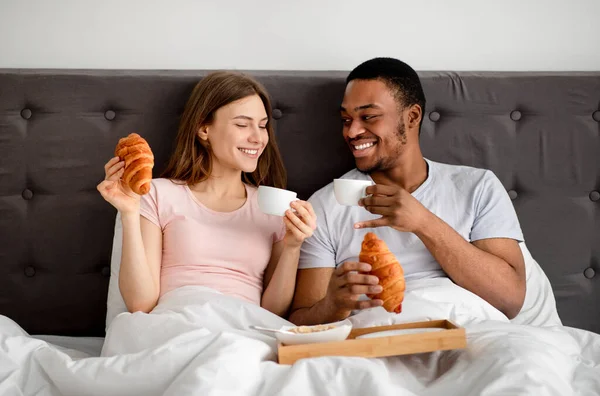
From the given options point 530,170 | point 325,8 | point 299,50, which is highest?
point 325,8

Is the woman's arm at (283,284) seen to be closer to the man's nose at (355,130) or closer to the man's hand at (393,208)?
the man's hand at (393,208)

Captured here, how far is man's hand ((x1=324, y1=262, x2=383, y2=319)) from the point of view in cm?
146

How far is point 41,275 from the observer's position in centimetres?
203

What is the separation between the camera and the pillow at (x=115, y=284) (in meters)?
1.82

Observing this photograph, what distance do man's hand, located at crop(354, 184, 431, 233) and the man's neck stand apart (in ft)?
0.95

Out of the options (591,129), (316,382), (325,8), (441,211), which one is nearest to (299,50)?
(325,8)

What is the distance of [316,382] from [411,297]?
501 millimetres

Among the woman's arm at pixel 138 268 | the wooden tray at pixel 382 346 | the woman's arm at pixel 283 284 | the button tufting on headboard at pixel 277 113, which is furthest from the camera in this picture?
the button tufting on headboard at pixel 277 113

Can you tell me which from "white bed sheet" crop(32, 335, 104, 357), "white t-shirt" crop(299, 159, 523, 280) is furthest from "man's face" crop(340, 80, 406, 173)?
"white bed sheet" crop(32, 335, 104, 357)

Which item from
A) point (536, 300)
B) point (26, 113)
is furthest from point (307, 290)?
point (26, 113)

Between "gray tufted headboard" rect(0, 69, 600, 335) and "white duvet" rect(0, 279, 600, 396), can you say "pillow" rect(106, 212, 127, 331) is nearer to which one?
"gray tufted headboard" rect(0, 69, 600, 335)

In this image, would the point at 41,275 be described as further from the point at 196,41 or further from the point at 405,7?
the point at 405,7

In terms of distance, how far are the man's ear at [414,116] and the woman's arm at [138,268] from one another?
0.84 metres

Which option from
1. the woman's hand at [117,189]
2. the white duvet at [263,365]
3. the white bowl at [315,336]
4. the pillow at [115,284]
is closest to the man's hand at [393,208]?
the white duvet at [263,365]
